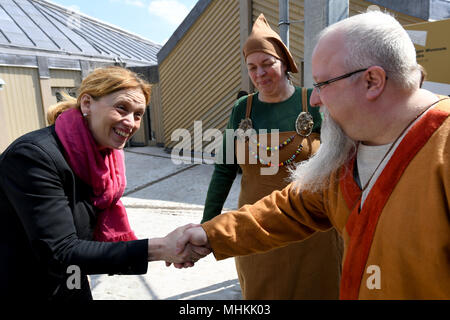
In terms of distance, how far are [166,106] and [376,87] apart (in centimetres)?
1071

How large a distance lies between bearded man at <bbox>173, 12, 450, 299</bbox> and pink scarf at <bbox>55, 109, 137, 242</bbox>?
1113 millimetres

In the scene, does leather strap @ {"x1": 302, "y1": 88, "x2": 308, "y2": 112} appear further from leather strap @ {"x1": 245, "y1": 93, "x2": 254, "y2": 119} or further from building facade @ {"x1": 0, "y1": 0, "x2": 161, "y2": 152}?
building facade @ {"x1": 0, "y1": 0, "x2": 161, "y2": 152}

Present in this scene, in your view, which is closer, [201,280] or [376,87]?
[376,87]

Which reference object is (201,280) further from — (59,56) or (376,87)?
(59,56)

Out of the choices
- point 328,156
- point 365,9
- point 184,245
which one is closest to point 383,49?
point 328,156

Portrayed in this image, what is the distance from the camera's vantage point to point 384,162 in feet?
3.59

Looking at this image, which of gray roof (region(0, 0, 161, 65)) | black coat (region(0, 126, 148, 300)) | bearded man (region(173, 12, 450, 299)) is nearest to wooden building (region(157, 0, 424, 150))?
gray roof (region(0, 0, 161, 65))

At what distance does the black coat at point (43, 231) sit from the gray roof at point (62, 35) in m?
13.1

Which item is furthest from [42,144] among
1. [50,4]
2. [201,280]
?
[50,4]

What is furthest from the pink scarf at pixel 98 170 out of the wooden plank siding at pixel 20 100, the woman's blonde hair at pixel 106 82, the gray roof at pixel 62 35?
the gray roof at pixel 62 35

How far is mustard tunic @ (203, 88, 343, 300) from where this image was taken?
2.08m

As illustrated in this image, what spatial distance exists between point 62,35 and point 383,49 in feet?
57.7

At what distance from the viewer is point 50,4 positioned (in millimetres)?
18312

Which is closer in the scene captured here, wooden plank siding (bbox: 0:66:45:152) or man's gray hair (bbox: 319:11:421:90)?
man's gray hair (bbox: 319:11:421:90)
